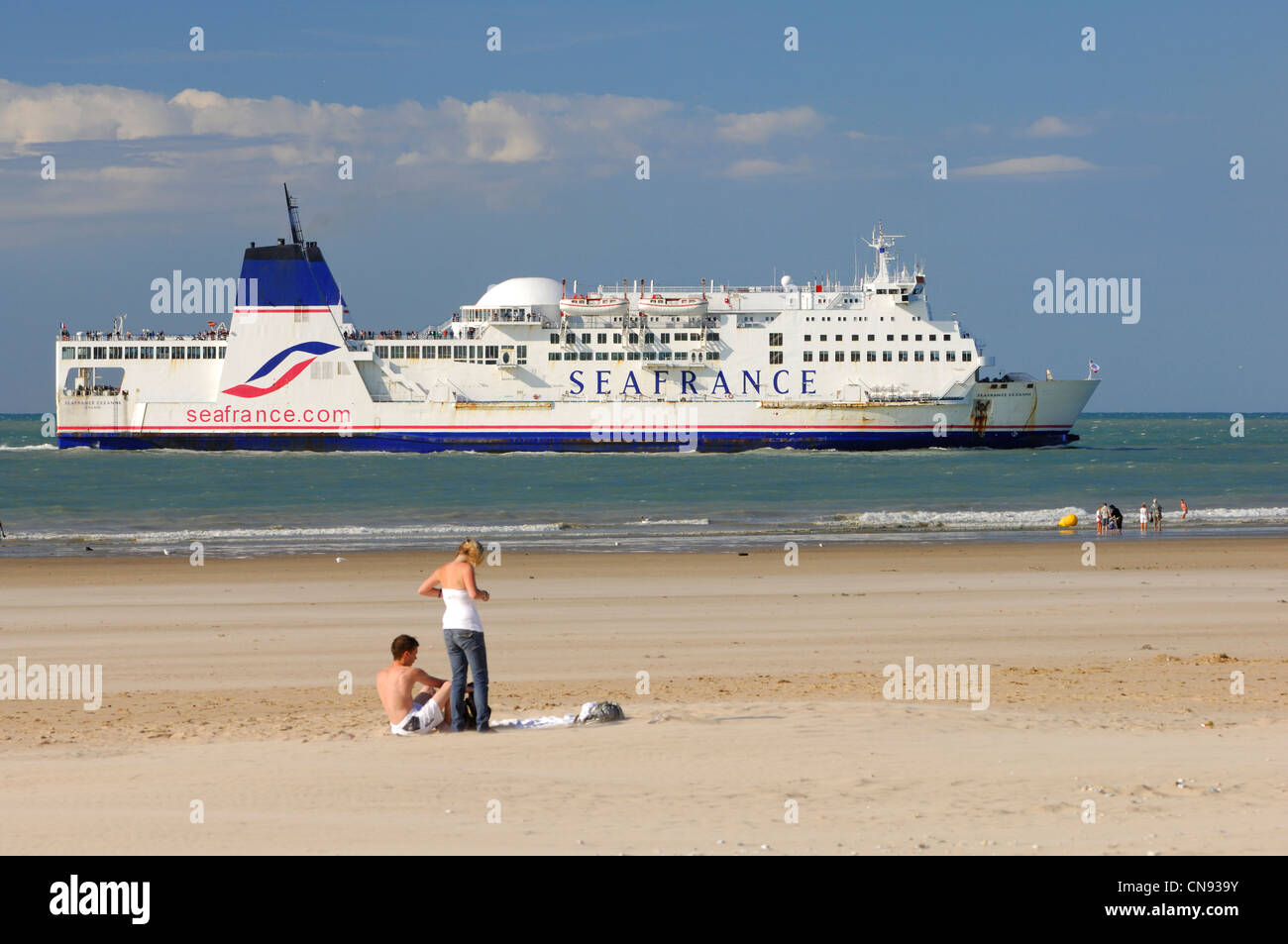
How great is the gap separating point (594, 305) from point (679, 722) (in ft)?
161

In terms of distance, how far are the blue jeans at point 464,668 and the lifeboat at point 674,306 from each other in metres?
48.5

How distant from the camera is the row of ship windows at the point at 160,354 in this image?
184 ft

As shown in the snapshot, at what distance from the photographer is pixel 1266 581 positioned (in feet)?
53.1

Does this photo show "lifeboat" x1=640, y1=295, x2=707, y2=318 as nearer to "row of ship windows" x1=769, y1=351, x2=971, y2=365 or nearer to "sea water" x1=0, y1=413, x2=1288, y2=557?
"row of ship windows" x1=769, y1=351, x2=971, y2=365

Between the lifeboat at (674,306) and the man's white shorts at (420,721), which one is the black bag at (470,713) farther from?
the lifeboat at (674,306)

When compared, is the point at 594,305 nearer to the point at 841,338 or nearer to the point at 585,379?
the point at 585,379

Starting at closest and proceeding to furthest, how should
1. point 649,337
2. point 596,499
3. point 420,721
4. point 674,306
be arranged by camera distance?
1. point 420,721
2. point 596,499
3. point 674,306
4. point 649,337

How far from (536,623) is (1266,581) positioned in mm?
9725

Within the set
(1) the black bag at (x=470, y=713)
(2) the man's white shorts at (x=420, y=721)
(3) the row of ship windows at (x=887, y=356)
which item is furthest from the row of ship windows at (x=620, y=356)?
(2) the man's white shorts at (x=420, y=721)

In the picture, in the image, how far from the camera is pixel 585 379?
2162 inches

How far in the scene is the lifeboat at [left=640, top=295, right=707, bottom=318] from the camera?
181 feet

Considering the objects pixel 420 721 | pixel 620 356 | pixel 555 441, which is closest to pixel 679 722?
pixel 420 721

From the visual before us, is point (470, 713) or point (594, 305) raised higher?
point (594, 305)
